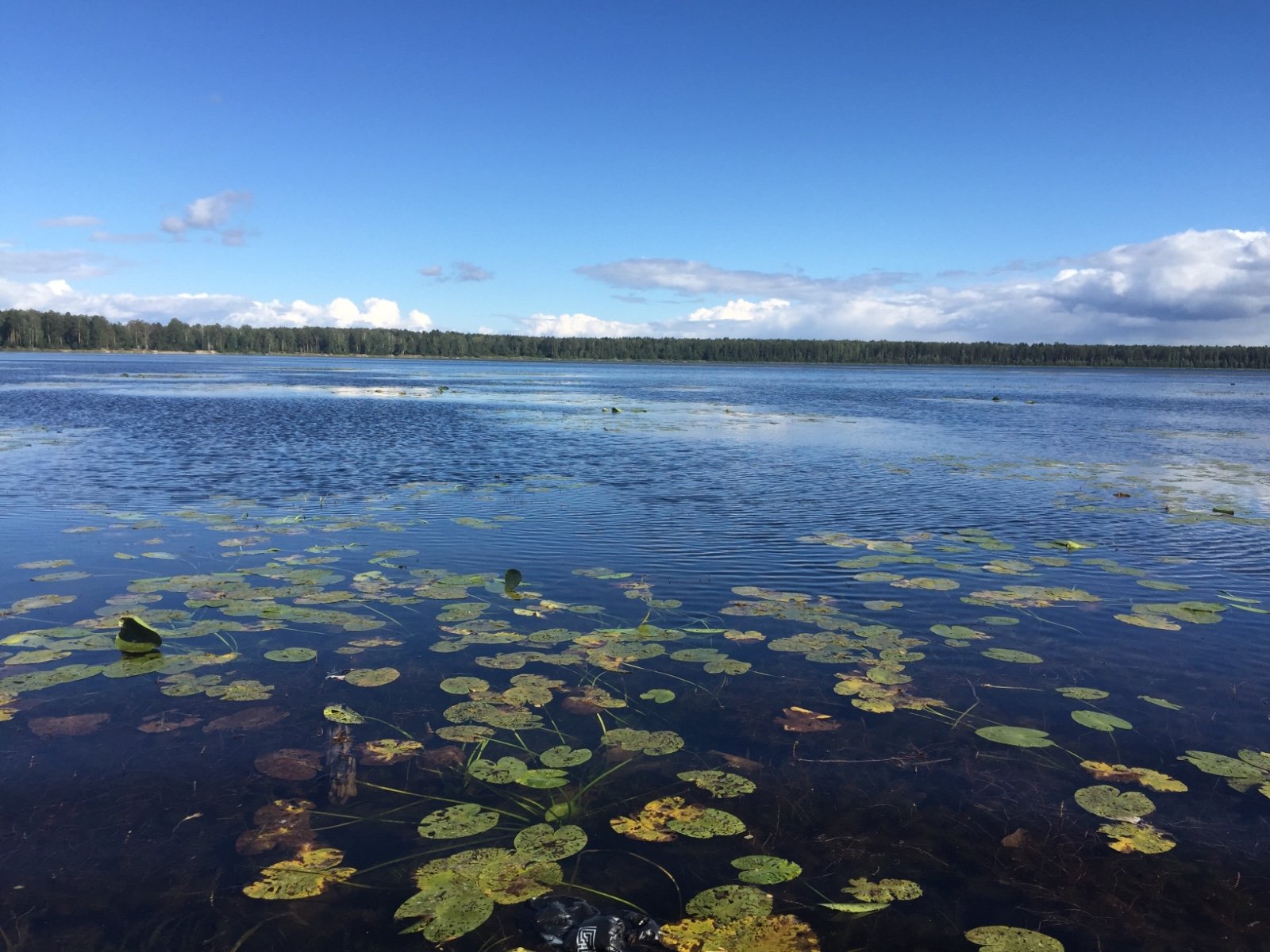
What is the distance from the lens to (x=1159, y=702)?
8.00 metres

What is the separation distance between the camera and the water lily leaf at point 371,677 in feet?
26.6

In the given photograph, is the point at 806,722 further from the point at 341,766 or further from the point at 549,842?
the point at 341,766

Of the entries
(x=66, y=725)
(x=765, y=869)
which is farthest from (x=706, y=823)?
(x=66, y=725)

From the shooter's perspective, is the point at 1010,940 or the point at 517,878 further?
the point at 517,878

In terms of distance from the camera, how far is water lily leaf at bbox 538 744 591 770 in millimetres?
6613

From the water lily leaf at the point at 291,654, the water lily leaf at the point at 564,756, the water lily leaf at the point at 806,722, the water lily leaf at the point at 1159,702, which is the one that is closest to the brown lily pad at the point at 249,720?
the water lily leaf at the point at 291,654

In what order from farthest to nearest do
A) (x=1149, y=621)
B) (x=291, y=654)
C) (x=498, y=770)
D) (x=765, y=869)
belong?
Answer: (x=1149, y=621), (x=291, y=654), (x=498, y=770), (x=765, y=869)

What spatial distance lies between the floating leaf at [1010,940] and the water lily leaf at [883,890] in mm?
425

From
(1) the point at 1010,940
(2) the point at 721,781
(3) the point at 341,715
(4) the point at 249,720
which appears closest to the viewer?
(1) the point at 1010,940

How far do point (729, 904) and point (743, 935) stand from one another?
244mm

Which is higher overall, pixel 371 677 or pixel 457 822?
pixel 371 677

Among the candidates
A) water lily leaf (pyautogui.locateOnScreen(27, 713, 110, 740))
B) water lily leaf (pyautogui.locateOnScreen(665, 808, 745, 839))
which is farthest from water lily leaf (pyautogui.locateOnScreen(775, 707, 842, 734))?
water lily leaf (pyautogui.locateOnScreen(27, 713, 110, 740))

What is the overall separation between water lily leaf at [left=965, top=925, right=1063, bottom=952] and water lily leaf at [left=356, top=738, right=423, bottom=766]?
4.33m

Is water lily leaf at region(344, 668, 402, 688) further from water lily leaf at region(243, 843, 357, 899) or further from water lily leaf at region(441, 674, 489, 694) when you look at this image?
water lily leaf at region(243, 843, 357, 899)
